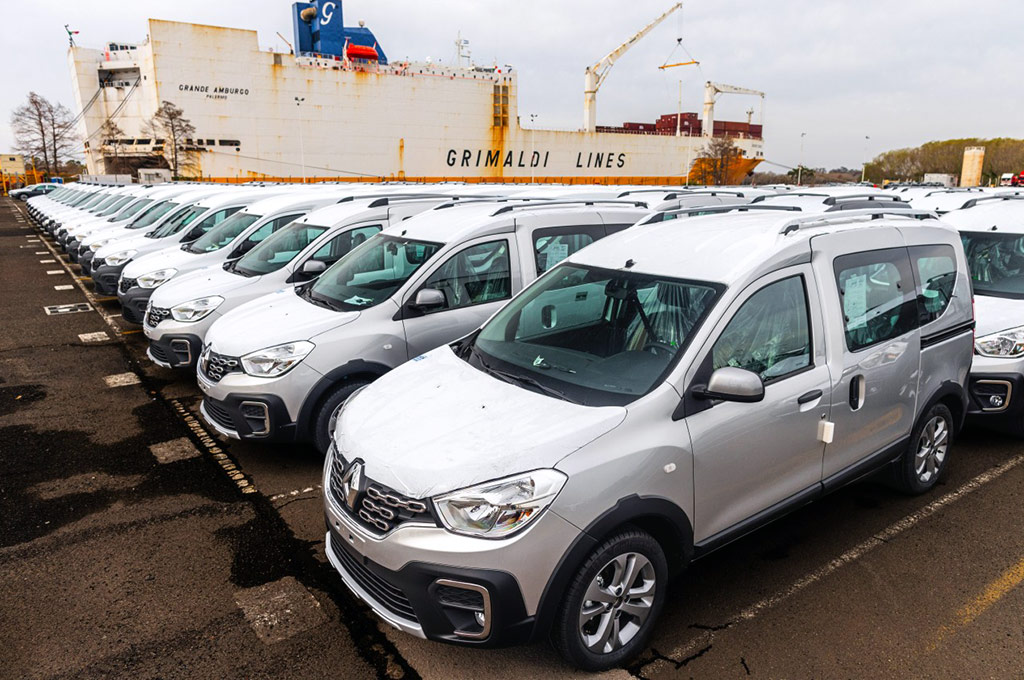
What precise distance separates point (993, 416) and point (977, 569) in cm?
199

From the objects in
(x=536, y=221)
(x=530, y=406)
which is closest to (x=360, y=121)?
(x=536, y=221)

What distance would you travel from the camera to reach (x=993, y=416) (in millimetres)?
4891

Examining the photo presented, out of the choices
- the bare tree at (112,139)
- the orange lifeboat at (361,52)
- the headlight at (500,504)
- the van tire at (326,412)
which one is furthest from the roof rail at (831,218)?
the bare tree at (112,139)

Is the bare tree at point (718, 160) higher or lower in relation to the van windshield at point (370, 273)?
higher

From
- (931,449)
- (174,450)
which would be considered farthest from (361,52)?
(931,449)

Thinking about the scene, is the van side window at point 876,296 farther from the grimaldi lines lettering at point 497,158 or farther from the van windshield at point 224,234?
the grimaldi lines lettering at point 497,158

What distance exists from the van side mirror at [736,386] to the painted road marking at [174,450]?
417 cm

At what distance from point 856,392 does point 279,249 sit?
6080 mm

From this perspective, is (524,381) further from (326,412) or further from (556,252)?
(556,252)

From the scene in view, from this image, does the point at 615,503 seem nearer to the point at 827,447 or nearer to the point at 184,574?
the point at 827,447

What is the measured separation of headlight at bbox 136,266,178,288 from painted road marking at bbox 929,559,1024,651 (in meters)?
8.59

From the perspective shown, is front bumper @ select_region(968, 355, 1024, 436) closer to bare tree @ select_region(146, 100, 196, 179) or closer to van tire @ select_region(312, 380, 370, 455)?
van tire @ select_region(312, 380, 370, 455)

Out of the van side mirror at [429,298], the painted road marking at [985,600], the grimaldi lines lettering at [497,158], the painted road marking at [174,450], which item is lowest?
the painted road marking at [174,450]

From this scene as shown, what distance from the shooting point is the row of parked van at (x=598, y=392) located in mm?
2406
